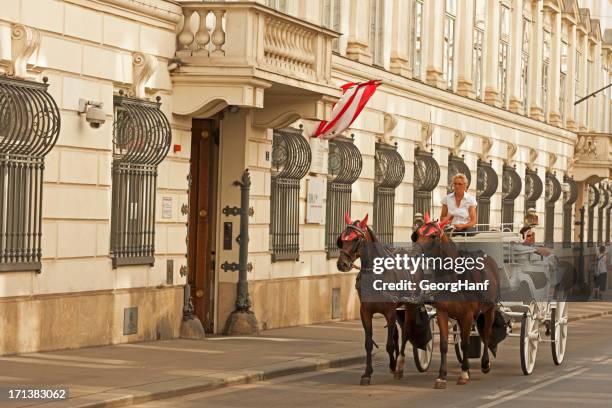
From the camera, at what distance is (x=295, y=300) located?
27.4 meters

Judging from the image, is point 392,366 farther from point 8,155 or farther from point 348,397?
point 8,155

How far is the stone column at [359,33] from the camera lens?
30516mm

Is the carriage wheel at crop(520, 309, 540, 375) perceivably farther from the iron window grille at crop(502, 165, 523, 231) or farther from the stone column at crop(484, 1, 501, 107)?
the iron window grille at crop(502, 165, 523, 231)

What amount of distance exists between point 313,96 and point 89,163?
5.71 meters

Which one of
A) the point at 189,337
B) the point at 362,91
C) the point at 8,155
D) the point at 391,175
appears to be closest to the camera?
the point at 8,155

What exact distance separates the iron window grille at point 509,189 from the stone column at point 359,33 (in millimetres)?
12607

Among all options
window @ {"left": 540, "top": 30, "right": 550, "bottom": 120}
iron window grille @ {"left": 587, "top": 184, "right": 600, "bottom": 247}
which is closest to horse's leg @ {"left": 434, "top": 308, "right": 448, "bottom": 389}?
window @ {"left": 540, "top": 30, "right": 550, "bottom": 120}

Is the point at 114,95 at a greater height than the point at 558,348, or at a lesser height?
greater

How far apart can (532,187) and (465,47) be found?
8229 millimetres

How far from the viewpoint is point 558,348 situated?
2127 centimetres

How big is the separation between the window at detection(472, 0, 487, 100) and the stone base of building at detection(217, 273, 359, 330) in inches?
459

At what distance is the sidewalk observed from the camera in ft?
51.8

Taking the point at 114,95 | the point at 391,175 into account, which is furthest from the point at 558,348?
the point at 391,175

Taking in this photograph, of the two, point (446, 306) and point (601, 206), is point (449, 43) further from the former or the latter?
point (601, 206)
